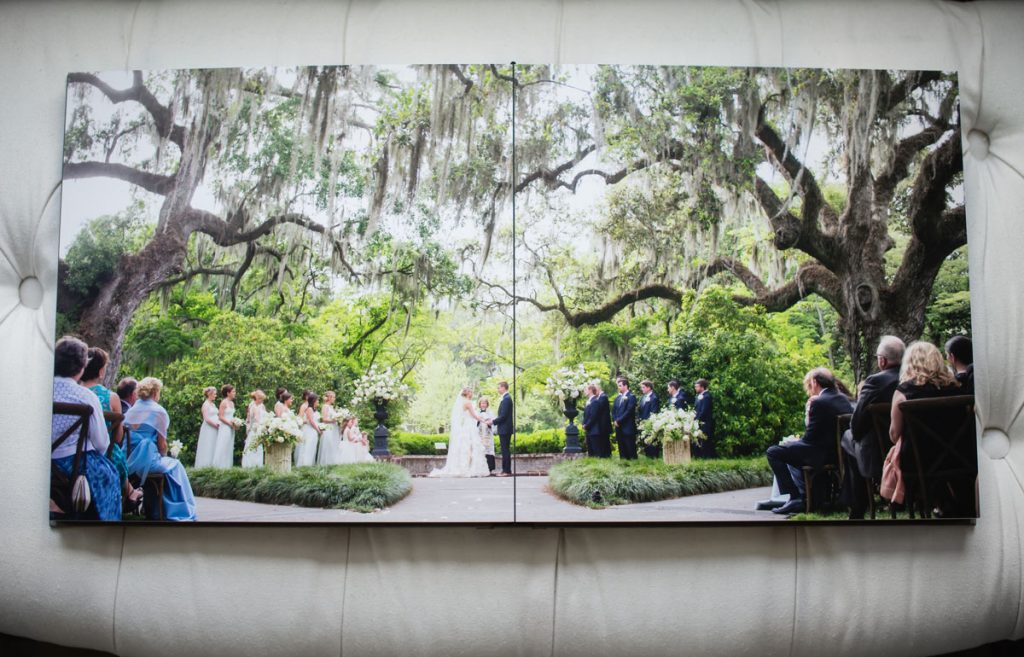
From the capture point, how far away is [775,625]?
227 cm

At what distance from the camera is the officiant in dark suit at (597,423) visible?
7.68 feet

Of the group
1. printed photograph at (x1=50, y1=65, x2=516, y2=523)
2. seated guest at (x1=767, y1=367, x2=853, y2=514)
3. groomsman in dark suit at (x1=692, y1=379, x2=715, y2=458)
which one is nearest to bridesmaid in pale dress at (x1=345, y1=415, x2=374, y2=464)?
printed photograph at (x1=50, y1=65, x2=516, y2=523)

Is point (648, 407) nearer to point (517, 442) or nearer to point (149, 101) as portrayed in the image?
point (517, 442)

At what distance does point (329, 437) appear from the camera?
93.0 inches

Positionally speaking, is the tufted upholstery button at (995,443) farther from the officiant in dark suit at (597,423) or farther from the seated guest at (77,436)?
the seated guest at (77,436)

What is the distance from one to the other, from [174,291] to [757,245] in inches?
76.5

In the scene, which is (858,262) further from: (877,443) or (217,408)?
(217,408)

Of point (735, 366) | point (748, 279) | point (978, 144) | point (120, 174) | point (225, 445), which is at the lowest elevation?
point (225, 445)

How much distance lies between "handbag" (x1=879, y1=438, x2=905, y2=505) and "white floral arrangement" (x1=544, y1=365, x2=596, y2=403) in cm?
101

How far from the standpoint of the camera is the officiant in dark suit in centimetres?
234

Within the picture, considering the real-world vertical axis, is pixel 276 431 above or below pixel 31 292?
below

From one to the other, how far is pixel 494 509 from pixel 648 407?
60 cm

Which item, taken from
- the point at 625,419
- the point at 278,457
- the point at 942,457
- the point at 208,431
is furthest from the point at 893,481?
the point at 208,431

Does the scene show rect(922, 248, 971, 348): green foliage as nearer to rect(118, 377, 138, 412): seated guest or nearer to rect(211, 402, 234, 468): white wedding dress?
rect(211, 402, 234, 468): white wedding dress
